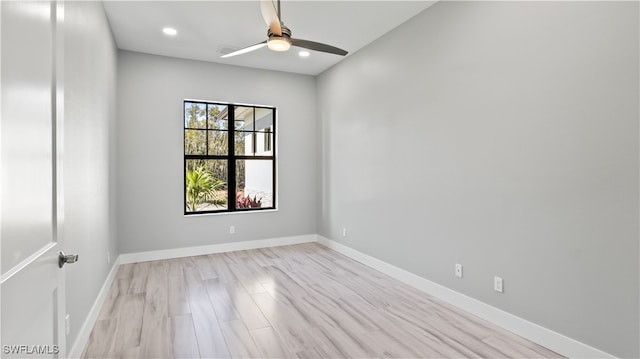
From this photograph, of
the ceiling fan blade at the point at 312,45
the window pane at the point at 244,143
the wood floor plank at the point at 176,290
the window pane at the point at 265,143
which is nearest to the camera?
the ceiling fan blade at the point at 312,45

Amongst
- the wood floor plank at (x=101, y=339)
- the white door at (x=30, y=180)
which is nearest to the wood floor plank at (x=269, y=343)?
the wood floor plank at (x=101, y=339)

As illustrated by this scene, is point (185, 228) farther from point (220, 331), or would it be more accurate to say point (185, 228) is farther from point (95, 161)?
point (220, 331)

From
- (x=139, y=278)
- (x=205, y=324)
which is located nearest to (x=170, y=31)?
(x=139, y=278)

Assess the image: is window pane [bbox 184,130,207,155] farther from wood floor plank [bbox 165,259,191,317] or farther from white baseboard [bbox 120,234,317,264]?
wood floor plank [bbox 165,259,191,317]

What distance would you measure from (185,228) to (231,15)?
2.95m

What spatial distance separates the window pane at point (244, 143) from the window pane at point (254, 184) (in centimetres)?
15

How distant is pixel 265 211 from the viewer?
5.41 metres

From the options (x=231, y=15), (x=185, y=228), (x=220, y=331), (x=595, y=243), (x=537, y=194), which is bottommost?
(x=220, y=331)

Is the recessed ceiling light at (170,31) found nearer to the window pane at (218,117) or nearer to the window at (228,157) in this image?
the window at (228,157)

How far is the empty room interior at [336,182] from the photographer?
4.26 feet

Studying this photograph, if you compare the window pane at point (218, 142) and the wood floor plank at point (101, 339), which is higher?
the window pane at point (218, 142)

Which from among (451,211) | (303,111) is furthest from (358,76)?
(451,211)

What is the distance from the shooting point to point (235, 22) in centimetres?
364

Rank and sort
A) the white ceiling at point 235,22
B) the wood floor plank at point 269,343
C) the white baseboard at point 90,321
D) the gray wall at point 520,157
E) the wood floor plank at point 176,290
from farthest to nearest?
1. the white ceiling at point 235,22
2. the wood floor plank at point 176,290
3. the wood floor plank at point 269,343
4. the white baseboard at point 90,321
5. the gray wall at point 520,157
